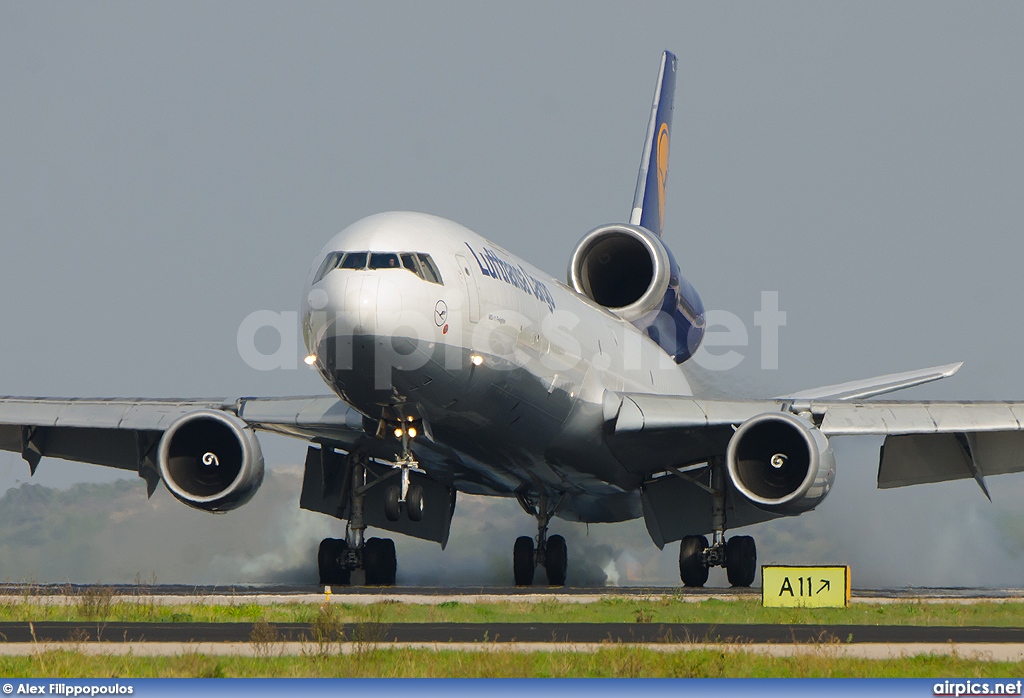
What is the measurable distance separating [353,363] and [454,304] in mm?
1699

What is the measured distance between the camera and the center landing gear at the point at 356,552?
23344 millimetres

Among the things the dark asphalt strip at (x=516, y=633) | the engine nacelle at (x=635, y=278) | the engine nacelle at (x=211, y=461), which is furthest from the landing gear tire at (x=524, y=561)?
the dark asphalt strip at (x=516, y=633)

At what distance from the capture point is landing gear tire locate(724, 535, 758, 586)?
24.7m

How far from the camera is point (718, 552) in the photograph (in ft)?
79.6

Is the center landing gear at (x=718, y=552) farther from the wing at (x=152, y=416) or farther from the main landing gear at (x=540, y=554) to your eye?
the wing at (x=152, y=416)


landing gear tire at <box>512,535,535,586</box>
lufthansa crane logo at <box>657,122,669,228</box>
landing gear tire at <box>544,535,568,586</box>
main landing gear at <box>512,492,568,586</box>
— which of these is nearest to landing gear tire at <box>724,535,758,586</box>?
main landing gear at <box>512,492,568,586</box>

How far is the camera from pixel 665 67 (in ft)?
141

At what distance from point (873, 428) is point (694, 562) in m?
4.16

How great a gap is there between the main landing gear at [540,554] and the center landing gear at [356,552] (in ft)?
9.30

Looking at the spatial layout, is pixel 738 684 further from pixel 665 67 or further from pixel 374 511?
pixel 665 67

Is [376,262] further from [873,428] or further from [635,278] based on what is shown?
[635,278]

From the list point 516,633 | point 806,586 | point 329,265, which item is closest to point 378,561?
point 329,265

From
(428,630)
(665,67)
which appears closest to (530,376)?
(428,630)

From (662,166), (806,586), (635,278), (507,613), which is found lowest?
(507,613)
